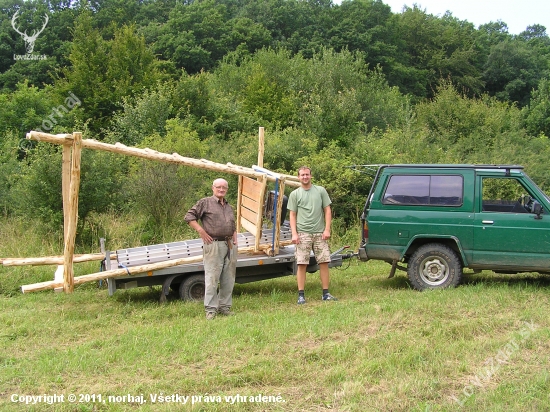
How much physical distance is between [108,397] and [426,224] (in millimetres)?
5533

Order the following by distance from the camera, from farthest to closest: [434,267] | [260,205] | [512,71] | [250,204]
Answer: [512,71] < [250,204] < [434,267] < [260,205]

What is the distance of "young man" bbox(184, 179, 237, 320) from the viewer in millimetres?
7527

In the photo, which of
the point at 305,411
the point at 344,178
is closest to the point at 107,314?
the point at 305,411

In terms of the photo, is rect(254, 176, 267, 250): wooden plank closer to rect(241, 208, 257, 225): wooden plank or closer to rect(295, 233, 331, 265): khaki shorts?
rect(241, 208, 257, 225): wooden plank

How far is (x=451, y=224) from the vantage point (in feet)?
28.2

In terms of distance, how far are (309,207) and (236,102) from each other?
2071 centimetres

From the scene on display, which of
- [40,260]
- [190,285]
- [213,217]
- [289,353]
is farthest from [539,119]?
[289,353]

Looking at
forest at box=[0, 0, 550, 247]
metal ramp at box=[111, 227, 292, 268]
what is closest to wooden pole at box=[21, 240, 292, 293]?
metal ramp at box=[111, 227, 292, 268]

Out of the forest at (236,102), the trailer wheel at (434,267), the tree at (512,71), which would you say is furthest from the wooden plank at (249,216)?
the tree at (512,71)

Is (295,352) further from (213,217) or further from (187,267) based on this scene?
(187,267)

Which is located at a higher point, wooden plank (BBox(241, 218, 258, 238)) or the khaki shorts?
wooden plank (BBox(241, 218, 258, 238))

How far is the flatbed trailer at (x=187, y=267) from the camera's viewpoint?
8.22 metres

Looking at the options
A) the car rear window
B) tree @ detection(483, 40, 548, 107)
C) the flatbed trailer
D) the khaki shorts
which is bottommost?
the flatbed trailer

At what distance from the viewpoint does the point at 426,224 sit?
868 centimetres
